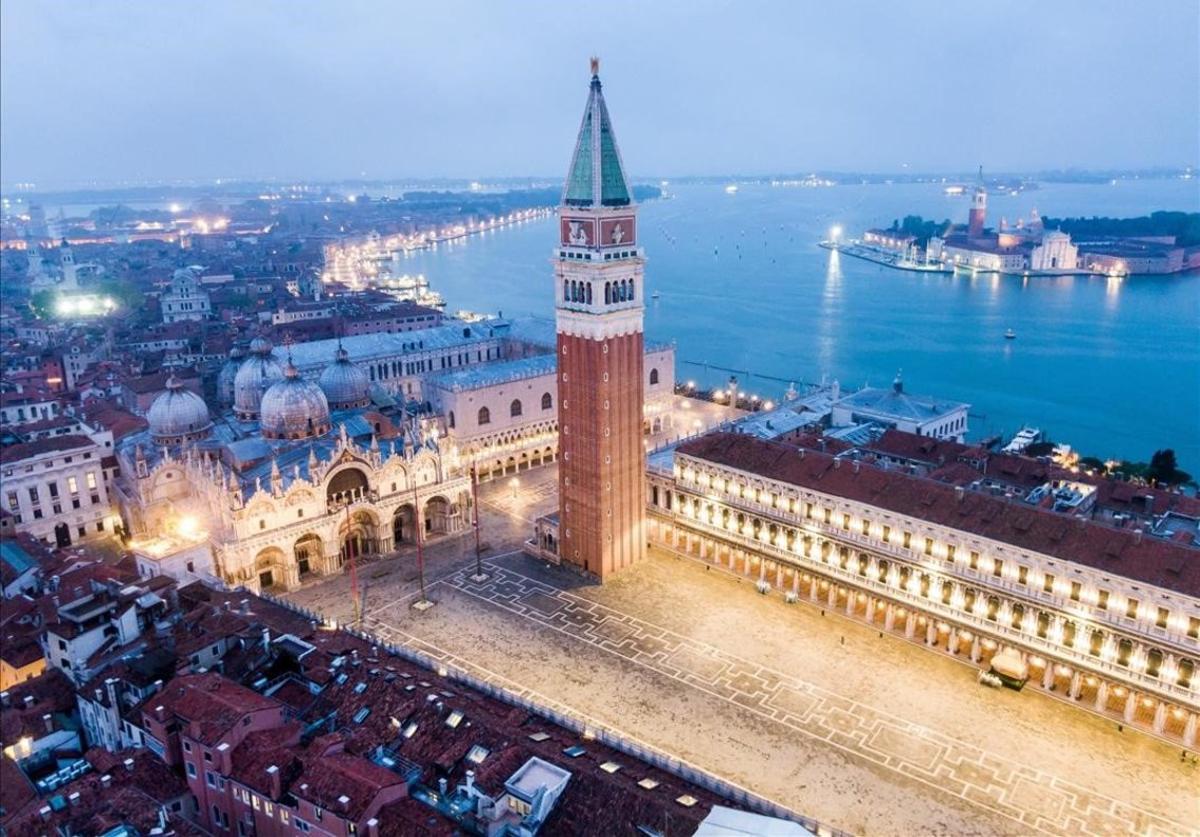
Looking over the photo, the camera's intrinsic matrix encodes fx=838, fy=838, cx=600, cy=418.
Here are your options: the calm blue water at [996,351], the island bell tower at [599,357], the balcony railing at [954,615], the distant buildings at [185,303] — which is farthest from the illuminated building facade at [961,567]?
the distant buildings at [185,303]

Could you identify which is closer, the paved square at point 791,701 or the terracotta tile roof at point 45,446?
the paved square at point 791,701

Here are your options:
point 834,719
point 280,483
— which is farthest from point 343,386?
point 834,719

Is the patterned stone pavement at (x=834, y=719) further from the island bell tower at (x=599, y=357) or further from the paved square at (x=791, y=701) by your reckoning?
the island bell tower at (x=599, y=357)

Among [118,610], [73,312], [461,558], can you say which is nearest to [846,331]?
[461,558]

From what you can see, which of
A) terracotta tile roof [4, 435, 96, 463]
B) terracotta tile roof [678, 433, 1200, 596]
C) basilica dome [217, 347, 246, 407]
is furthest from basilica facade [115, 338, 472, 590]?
terracotta tile roof [678, 433, 1200, 596]

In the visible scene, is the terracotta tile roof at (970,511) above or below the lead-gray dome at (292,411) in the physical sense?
below

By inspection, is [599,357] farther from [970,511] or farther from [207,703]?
[207,703]

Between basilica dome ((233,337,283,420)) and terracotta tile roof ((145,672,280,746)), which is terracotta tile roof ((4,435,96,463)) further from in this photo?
terracotta tile roof ((145,672,280,746))
